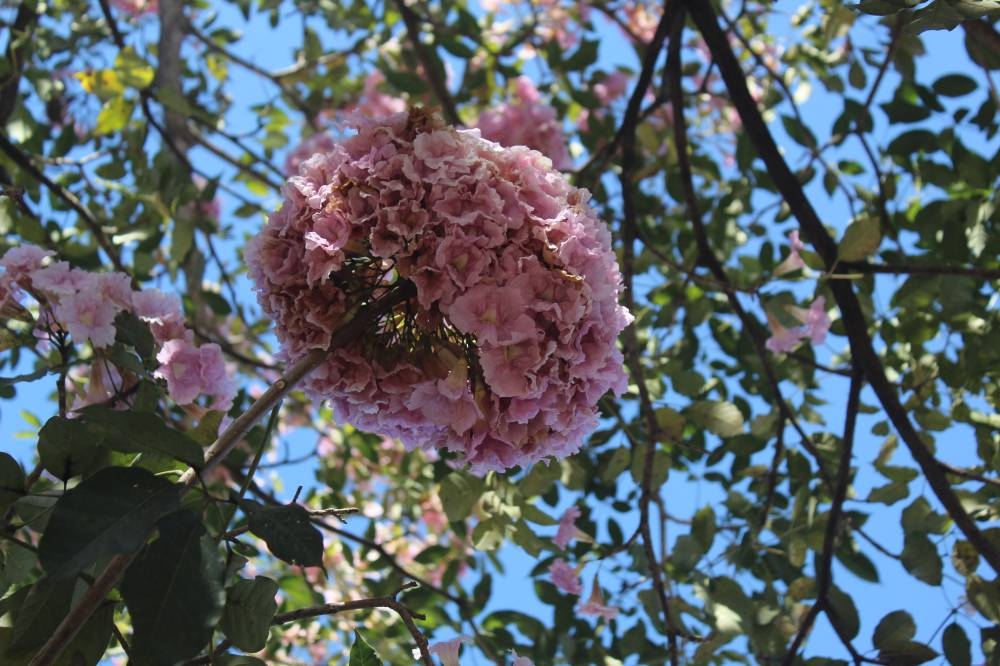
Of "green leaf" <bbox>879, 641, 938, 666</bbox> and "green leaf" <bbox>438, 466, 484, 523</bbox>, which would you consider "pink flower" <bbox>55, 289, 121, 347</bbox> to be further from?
"green leaf" <bbox>879, 641, 938, 666</bbox>

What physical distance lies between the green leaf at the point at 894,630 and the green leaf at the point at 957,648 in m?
0.05

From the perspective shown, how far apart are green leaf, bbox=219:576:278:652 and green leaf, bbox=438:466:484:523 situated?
826 millimetres

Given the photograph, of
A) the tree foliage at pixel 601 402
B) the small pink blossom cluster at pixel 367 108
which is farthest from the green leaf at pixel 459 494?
the small pink blossom cluster at pixel 367 108

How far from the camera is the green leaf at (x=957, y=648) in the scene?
1471 millimetres

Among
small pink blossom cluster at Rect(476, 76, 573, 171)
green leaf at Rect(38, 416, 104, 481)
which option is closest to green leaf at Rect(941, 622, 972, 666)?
green leaf at Rect(38, 416, 104, 481)

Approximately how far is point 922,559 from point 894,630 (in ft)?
0.49

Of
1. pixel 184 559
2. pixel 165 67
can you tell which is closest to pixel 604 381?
pixel 184 559

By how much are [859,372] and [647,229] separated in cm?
110

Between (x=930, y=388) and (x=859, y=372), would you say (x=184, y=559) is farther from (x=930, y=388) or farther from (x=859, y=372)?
(x=930, y=388)

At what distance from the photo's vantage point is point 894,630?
1504 mm

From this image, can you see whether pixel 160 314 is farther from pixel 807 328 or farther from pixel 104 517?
pixel 807 328

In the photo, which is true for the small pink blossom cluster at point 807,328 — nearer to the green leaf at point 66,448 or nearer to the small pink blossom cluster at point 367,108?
the green leaf at point 66,448

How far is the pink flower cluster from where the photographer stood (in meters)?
0.92

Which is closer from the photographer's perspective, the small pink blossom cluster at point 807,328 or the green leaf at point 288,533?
the green leaf at point 288,533
